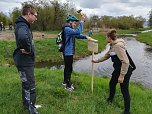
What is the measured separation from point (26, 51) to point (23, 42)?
0.23 m

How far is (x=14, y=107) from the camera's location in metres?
7.76

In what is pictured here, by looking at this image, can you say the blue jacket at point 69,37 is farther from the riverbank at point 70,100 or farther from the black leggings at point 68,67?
the riverbank at point 70,100

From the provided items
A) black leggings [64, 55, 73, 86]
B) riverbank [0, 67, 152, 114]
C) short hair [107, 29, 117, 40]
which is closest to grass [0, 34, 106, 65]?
riverbank [0, 67, 152, 114]

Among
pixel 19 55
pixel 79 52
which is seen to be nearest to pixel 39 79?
pixel 19 55

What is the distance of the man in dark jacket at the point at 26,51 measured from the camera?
670 centimetres

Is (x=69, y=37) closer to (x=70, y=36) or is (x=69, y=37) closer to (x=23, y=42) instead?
(x=70, y=36)

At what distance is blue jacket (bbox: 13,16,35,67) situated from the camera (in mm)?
6652

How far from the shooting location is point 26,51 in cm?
678

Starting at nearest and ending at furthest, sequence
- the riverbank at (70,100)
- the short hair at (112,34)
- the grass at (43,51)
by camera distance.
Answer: the riverbank at (70,100), the short hair at (112,34), the grass at (43,51)

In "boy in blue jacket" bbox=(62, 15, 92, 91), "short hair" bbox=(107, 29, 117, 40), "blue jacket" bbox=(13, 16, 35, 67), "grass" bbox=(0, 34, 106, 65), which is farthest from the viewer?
"grass" bbox=(0, 34, 106, 65)

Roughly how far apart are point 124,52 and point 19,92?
11.6 ft

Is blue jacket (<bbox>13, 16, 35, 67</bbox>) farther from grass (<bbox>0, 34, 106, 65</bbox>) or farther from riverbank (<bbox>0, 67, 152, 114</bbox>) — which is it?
grass (<bbox>0, 34, 106, 65</bbox>)

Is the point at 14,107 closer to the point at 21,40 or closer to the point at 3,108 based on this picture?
the point at 3,108

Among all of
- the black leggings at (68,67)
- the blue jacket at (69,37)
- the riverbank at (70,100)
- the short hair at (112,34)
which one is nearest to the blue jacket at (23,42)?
the riverbank at (70,100)
